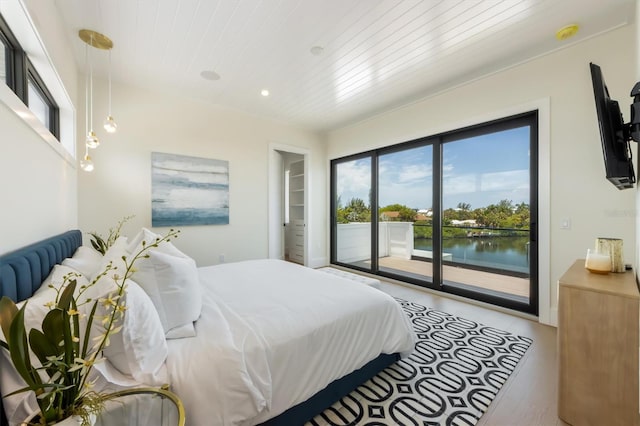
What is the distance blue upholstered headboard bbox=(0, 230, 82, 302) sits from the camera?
97cm

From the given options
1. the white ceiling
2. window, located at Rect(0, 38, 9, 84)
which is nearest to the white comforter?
window, located at Rect(0, 38, 9, 84)

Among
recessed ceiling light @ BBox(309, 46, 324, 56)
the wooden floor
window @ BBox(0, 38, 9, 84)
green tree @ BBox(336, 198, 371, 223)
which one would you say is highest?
recessed ceiling light @ BBox(309, 46, 324, 56)

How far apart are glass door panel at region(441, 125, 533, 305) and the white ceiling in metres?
0.91

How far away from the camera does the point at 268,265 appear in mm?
2775

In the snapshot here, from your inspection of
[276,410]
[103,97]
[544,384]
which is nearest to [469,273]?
[544,384]

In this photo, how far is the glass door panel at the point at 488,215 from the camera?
300cm

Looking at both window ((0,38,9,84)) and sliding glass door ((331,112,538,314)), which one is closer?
window ((0,38,9,84))

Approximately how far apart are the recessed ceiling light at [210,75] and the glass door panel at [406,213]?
2.76 metres

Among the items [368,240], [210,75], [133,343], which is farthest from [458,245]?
[210,75]

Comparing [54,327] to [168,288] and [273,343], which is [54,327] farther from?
[273,343]

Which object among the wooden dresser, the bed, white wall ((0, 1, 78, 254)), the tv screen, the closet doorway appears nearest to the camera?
the bed

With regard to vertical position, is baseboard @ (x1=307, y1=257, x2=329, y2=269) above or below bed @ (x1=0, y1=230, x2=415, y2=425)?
below

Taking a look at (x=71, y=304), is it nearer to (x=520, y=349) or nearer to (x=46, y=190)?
(x=46, y=190)

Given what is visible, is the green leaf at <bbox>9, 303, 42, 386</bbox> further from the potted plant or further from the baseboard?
the baseboard
